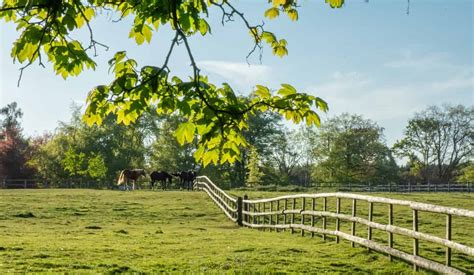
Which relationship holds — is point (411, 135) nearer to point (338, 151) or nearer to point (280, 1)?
point (338, 151)

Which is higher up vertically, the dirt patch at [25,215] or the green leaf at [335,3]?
the green leaf at [335,3]

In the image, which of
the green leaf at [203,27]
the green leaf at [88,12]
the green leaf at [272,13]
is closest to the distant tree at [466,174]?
the green leaf at [272,13]

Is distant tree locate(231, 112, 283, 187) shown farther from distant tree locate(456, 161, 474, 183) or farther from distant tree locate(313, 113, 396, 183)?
distant tree locate(456, 161, 474, 183)

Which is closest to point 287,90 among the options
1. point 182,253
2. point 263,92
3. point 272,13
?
point 263,92

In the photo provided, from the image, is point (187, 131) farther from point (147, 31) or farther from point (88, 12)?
point (88, 12)

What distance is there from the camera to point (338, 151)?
7881 centimetres

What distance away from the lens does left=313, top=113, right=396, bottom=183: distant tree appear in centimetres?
7881

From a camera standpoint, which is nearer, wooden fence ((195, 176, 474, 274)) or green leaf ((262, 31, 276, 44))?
green leaf ((262, 31, 276, 44))

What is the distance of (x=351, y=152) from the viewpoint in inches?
3140

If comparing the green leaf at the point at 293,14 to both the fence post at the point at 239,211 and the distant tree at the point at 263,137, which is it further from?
the distant tree at the point at 263,137

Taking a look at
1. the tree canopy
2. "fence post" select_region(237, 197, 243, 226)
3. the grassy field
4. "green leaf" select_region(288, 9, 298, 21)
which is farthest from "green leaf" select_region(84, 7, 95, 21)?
"fence post" select_region(237, 197, 243, 226)

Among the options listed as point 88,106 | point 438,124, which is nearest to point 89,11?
point 88,106

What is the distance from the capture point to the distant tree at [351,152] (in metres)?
78.8

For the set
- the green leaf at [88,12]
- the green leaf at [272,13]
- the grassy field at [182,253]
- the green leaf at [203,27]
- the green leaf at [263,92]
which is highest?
the green leaf at [272,13]
